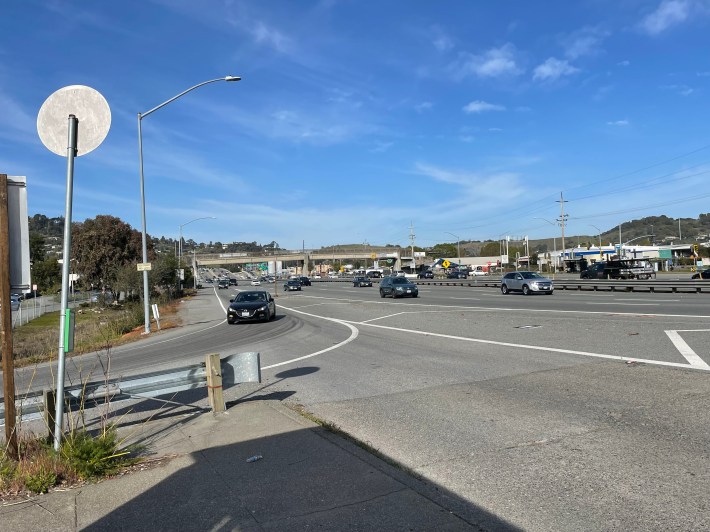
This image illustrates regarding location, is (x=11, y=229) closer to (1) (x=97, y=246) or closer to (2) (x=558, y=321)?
(2) (x=558, y=321)

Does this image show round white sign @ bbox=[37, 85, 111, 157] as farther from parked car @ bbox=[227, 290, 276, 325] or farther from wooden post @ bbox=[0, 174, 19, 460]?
parked car @ bbox=[227, 290, 276, 325]

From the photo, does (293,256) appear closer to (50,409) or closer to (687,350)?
(687,350)

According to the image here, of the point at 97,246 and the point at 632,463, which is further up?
the point at 97,246

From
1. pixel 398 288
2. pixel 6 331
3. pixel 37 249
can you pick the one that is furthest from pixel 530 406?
pixel 37 249

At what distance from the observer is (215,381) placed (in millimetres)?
7312

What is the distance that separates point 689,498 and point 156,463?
461 centimetres

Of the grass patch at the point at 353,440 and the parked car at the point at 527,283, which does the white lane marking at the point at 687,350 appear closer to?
the grass patch at the point at 353,440

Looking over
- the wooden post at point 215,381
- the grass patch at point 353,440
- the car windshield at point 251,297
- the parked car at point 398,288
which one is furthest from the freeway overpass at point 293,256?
the grass patch at point 353,440

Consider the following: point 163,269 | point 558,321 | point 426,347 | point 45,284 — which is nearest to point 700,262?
point 163,269

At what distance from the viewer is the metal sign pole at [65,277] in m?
5.34

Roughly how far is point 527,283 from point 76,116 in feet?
118

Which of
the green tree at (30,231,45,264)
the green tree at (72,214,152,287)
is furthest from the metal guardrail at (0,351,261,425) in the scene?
the green tree at (30,231,45,264)

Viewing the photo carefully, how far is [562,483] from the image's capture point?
4.77m

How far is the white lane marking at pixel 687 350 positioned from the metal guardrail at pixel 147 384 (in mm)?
7573
